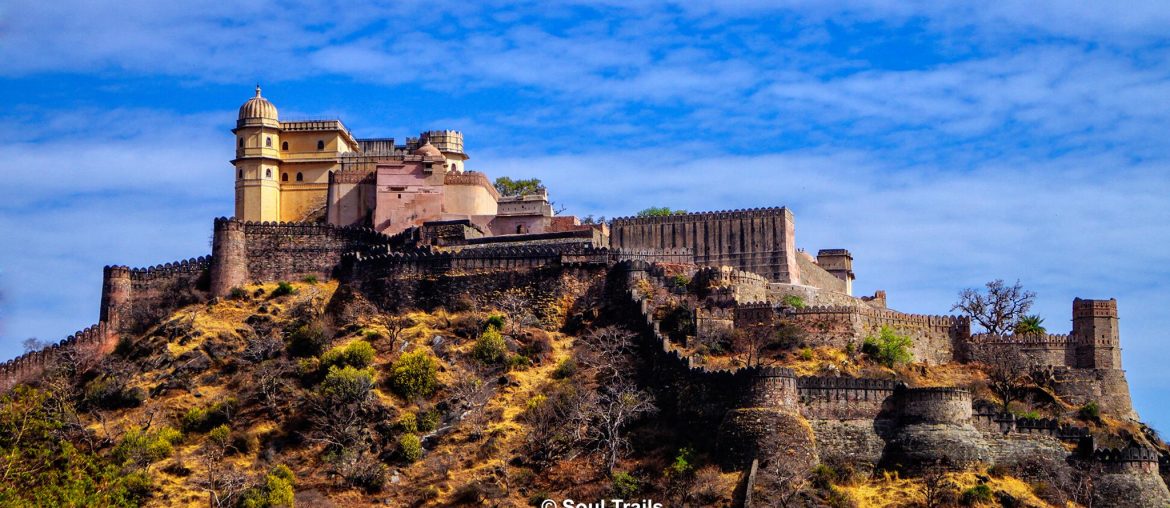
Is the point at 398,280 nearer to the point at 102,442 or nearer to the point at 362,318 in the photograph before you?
the point at 362,318

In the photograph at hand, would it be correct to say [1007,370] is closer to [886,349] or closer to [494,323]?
[886,349]

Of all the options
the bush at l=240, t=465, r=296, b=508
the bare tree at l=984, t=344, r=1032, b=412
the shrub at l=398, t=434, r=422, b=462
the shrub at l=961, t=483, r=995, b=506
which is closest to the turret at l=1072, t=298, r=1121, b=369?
the bare tree at l=984, t=344, r=1032, b=412

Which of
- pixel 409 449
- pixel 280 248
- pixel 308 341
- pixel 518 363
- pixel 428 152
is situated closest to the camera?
pixel 409 449

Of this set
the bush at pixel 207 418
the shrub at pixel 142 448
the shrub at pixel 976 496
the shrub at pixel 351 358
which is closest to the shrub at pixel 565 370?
the shrub at pixel 351 358

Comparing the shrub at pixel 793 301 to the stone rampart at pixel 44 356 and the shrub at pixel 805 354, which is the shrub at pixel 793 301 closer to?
the shrub at pixel 805 354

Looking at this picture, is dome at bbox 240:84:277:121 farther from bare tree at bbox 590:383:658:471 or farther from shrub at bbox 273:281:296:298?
bare tree at bbox 590:383:658:471

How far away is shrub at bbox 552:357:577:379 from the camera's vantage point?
76750mm

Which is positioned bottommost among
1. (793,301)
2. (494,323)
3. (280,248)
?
(494,323)

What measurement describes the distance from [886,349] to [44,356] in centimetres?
3494

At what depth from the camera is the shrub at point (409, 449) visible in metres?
72.5

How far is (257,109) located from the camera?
9700 cm

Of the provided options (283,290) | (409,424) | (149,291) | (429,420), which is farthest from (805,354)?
(149,291)

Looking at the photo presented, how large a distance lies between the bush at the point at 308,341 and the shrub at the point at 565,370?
9827 mm

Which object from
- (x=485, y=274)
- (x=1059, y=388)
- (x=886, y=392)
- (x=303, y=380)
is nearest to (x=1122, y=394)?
(x=1059, y=388)
